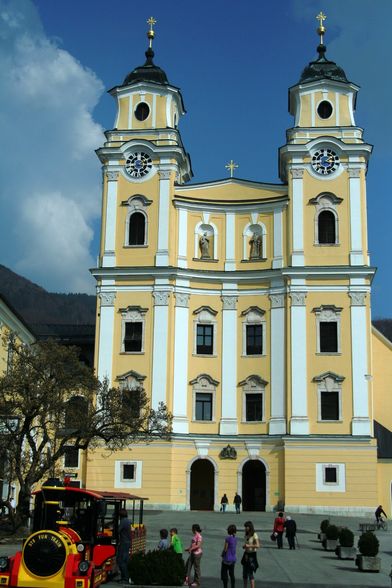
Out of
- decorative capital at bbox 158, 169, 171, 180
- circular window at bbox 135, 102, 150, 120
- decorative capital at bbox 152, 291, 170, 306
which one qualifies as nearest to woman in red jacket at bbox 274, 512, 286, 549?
decorative capital at bbox 152, 291, 170, 306

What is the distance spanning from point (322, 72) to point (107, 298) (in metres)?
20.7

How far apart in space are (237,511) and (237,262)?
1560cm

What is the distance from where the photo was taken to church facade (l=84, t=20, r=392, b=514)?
4938cm

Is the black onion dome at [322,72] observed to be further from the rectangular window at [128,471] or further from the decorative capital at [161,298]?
the rectangular window at [128,471]

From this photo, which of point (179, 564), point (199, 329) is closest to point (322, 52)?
point (199, 329)

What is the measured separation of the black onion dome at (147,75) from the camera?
182ft

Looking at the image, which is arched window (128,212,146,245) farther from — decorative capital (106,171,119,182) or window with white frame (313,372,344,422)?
window with white frame (313,372,344,422)

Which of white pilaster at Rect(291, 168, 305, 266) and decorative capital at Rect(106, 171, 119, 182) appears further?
decorative capital at Rect(106, 171, 119, 182)

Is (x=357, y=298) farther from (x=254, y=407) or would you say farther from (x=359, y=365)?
(x=254, y=407)

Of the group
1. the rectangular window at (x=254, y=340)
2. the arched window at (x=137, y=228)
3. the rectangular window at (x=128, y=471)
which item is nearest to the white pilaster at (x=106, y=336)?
the arched window at (x=137, y=228)

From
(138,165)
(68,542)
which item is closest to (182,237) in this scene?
(138,165)

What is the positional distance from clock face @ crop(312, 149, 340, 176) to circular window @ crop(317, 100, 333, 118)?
271 cm

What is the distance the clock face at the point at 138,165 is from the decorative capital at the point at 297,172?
9250mm

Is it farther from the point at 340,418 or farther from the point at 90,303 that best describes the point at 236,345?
the point at 90,303
